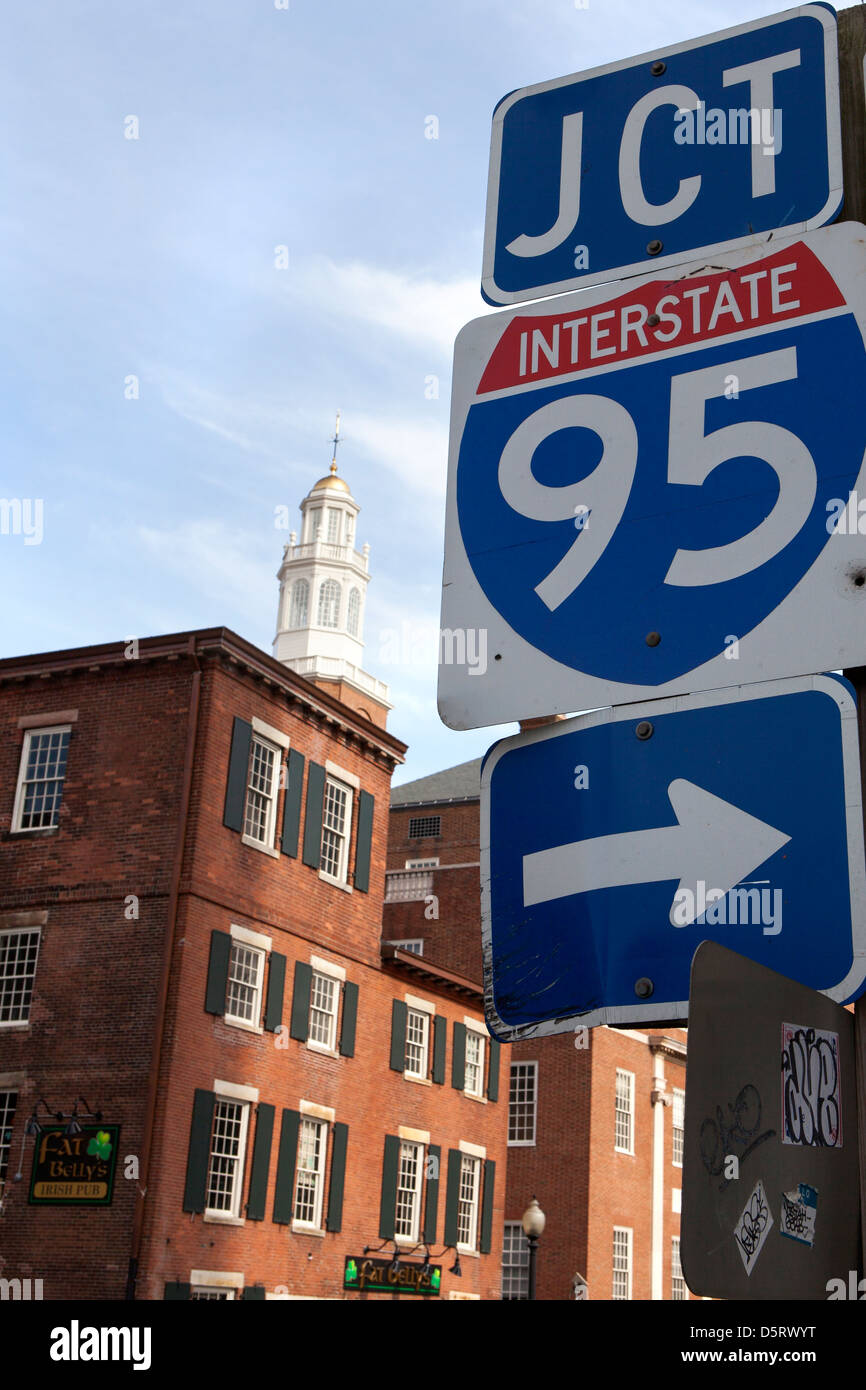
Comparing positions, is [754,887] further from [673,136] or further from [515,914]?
[673,136]

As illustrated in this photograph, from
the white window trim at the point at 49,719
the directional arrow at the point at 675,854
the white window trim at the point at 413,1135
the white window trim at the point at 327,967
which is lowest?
the directional arrow at the point at 675,854

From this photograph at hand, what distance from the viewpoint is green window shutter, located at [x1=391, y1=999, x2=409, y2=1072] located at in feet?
102

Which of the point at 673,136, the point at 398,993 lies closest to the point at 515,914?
the point at 673,136

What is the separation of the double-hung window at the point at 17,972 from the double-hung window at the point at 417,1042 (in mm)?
9266

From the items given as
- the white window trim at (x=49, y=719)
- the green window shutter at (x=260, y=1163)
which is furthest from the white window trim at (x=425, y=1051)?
the white window trim at (x=49, y=719)

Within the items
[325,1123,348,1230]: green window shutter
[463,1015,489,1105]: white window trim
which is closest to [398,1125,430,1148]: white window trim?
[463,1015,489,1105]: white window trim

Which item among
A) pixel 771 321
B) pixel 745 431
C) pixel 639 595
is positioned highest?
pixel 771 321

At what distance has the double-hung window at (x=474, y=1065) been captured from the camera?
112ft

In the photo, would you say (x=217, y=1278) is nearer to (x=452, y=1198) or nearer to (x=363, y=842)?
(x=452, y=1198)

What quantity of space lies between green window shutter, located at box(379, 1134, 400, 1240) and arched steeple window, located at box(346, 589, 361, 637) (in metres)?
46.1

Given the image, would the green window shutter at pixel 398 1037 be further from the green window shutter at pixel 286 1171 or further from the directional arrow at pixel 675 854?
the directional arrow at pixel 675 854

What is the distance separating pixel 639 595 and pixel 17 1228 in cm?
2476

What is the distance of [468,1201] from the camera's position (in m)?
33.4
